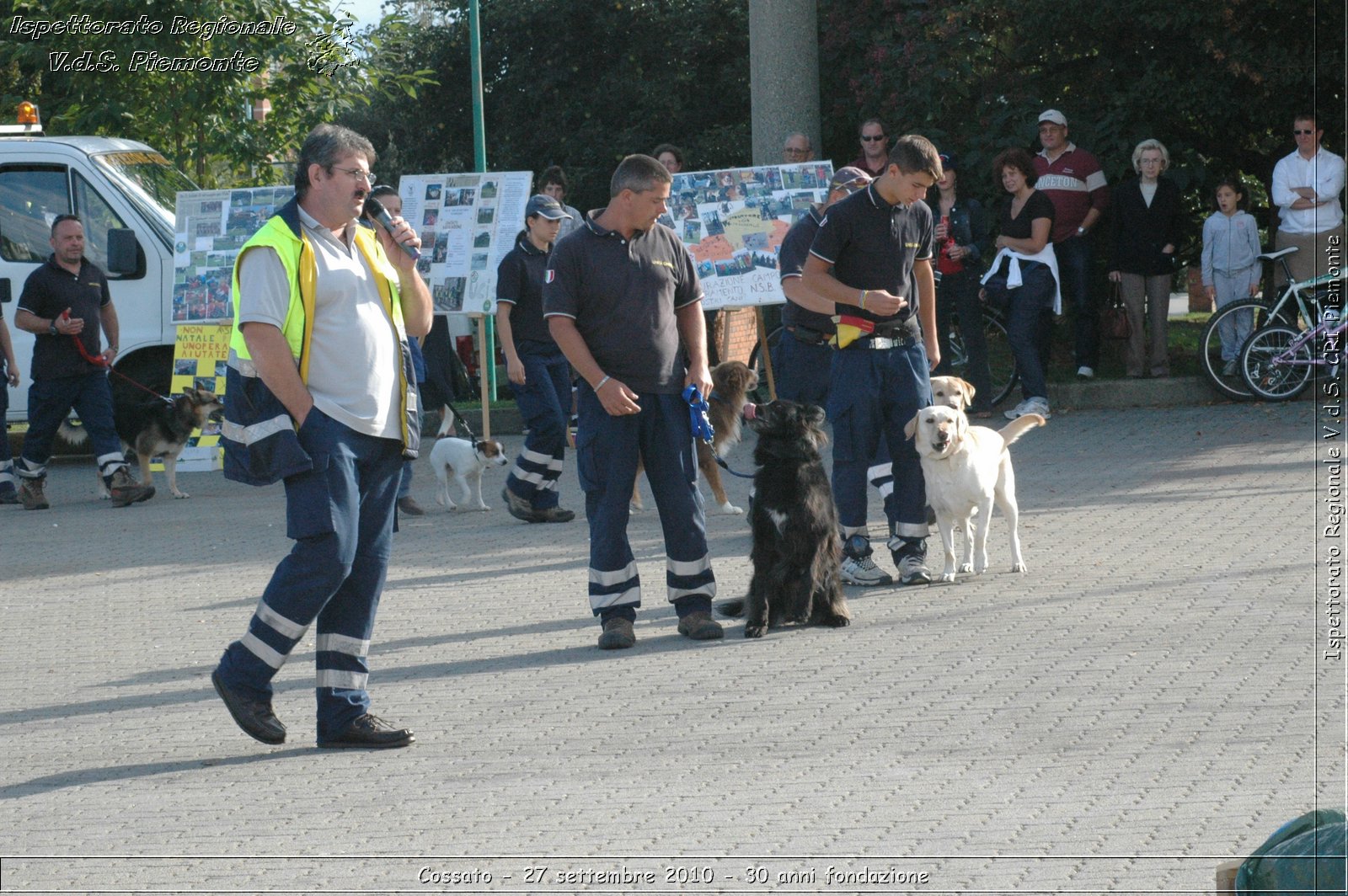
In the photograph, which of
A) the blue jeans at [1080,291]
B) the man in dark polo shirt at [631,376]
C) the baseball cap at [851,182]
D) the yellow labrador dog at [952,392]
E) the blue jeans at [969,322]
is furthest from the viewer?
the blue jeans at [1080,291]

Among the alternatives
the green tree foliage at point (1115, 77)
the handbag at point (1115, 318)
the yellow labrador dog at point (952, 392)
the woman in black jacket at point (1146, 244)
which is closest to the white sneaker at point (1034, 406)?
the woman in black jacket at point (1146, 244)

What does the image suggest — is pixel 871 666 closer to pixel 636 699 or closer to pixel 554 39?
pixel 636 699

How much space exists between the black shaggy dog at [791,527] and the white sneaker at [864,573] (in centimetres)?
98

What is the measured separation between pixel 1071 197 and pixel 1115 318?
165 cm

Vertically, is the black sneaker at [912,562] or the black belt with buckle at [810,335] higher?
the black belt with buckle at [810,335]

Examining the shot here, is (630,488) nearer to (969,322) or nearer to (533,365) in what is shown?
(533,365)

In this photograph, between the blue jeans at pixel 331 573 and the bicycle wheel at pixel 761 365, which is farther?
the bicycle wheel at pixel 761 365

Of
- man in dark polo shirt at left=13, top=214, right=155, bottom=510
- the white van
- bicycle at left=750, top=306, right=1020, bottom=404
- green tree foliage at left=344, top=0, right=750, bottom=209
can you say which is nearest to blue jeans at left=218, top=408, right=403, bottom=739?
man in dark polo shirt at left=13, top=214, right=155, bottom=510

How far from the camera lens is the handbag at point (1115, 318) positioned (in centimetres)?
1539

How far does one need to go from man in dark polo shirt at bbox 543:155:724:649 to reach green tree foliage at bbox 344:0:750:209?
1370cm

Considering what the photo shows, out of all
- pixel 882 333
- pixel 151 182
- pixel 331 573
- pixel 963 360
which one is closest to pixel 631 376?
pixel 882 333

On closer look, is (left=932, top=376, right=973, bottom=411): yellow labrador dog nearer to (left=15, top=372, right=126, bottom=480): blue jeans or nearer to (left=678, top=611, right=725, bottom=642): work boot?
(left=678, top=611, right=725, bottom=642): work boot

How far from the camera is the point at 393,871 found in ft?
14.7

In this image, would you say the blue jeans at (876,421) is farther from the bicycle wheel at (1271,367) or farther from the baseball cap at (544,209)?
the bicycle wheel at (1271,367)
